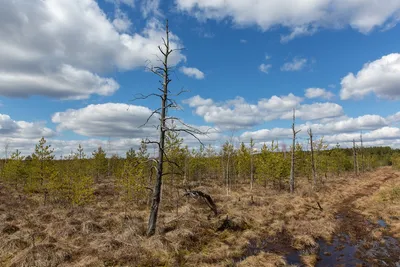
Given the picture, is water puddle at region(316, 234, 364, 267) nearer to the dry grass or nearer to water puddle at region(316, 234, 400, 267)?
water puddle at region(316, 234, 400, 267)

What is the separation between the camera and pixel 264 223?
1543 cm

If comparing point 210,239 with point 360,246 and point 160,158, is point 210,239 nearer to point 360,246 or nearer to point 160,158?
point 160,158

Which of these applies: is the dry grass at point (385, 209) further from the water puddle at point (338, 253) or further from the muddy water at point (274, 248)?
the muddy water at point (274, 248)

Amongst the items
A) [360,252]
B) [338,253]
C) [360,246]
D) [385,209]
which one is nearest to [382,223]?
[385,209]

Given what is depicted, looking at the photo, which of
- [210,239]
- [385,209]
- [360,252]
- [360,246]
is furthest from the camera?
[385,209]

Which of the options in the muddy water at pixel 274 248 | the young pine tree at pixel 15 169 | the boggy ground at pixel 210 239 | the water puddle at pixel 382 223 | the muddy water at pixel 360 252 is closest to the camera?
the boggy ground at pixel 210 239

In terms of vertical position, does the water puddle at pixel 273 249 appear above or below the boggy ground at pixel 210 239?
below

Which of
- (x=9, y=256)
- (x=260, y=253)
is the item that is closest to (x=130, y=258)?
(x=9, y=256)

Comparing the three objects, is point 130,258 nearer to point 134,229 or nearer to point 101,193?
point 134,229

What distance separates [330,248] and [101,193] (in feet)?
77.6

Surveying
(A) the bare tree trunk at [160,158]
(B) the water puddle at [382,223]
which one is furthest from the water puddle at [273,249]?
(B) the water puddle at [382,223]

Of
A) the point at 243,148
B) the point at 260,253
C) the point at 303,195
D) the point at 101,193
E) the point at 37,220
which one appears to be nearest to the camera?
the point at 260,253

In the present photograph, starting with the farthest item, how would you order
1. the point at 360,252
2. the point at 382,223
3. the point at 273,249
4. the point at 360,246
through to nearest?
the point at 382,223 < the point at 360,246 < the point at 273,249 < the point at 360,252

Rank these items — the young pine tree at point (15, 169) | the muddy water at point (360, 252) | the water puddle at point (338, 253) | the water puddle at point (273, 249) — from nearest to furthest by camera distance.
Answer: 1. the muddy water at point (360, 252)
2. the water puddle at point (338, 253)
3. the water puddle at point (273, 249)
4. the young pine tree at point (15, 169)
